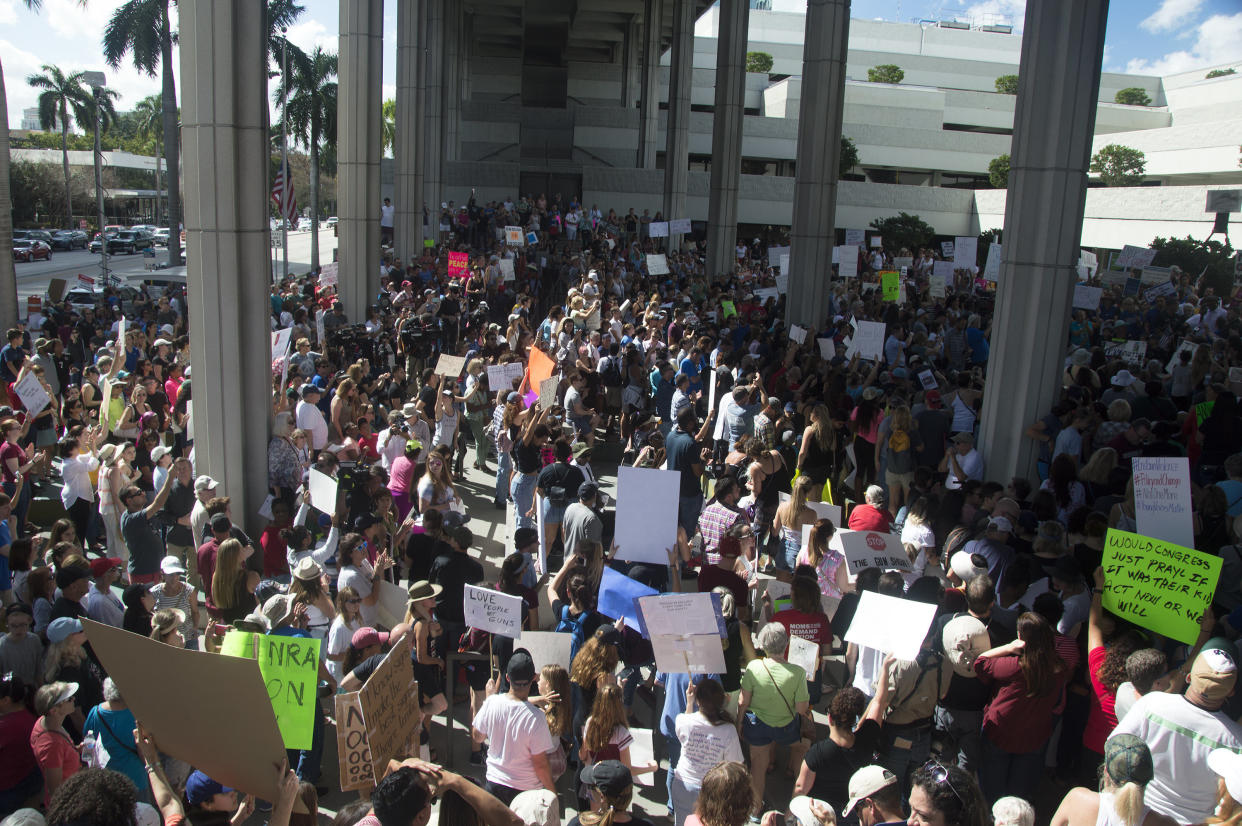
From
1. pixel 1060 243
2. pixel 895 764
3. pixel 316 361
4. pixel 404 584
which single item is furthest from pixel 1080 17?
pixel 316 361

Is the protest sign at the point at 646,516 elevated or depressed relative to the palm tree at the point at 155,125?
depressed

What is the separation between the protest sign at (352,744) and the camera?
4.78 meters

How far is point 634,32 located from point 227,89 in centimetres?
4995

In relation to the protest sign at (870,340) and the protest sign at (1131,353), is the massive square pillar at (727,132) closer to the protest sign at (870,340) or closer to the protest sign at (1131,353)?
the protest sign at (870,340)

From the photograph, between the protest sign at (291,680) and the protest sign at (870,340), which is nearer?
the protest sign at (291,680)

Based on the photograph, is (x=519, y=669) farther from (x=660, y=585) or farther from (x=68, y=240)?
(x=68, y=240)

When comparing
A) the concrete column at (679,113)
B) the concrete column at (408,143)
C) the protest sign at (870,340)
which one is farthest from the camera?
the concrete column at (679,113)

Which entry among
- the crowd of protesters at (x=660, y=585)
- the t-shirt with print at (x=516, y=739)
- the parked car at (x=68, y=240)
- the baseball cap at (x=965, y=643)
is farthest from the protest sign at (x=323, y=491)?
the parked car at (x=68, y=240)

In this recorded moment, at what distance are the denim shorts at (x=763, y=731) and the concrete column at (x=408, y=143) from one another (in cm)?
2731

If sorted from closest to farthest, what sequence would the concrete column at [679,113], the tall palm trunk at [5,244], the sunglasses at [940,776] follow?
the sunglasses at [940,776]
the tall palm trunk at [5,244]
the concrete column at [679,113]

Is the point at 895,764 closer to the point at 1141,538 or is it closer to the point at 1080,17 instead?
the point at 1141,538

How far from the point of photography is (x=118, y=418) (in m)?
11.2

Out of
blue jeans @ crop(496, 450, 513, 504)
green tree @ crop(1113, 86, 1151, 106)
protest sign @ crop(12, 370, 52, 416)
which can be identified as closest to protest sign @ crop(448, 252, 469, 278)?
blue jeans @ crop(496, 450, 513, 504)

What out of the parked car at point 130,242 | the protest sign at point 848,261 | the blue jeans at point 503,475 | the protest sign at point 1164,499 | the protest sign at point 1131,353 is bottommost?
the blue jeans at point 503,475
